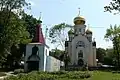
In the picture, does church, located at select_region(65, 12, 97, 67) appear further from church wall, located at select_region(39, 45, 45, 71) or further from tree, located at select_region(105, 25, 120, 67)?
church wall, located at select_region(39, 45, 45, 71)

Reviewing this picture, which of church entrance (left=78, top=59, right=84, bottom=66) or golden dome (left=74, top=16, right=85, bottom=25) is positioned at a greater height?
Answer: golden dome (left=74, top=16, right=85, bottom=25)

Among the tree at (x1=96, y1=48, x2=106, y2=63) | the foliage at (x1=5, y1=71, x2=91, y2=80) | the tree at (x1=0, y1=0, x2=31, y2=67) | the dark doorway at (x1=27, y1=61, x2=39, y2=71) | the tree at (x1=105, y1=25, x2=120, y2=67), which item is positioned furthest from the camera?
the tree at (x1=96, y1=48, x2=106, y2=63)


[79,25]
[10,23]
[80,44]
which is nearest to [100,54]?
[80,44]

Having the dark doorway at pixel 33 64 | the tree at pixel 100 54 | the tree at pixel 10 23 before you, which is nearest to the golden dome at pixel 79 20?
the tree at pixel 100 54

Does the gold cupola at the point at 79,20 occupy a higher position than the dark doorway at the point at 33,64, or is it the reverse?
the gold cupola at the point at 79,20

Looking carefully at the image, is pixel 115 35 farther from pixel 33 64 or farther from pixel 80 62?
pixel 33 64

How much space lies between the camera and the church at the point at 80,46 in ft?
225

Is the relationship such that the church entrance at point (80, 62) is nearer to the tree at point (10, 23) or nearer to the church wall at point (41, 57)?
the church wall at point (41, 57)

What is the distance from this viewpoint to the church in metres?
68.7

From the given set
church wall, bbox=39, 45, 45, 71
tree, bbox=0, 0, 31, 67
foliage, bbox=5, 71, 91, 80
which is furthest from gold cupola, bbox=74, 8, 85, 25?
foliage, bbox=5, 71, 91, 80

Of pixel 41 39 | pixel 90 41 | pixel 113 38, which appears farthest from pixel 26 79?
pixel 90 41

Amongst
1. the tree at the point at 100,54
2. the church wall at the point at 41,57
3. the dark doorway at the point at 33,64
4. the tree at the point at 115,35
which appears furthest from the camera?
the tree at the point at 100,54

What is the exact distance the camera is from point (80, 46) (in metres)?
70.3

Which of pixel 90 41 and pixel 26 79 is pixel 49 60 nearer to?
pixel 26 79
